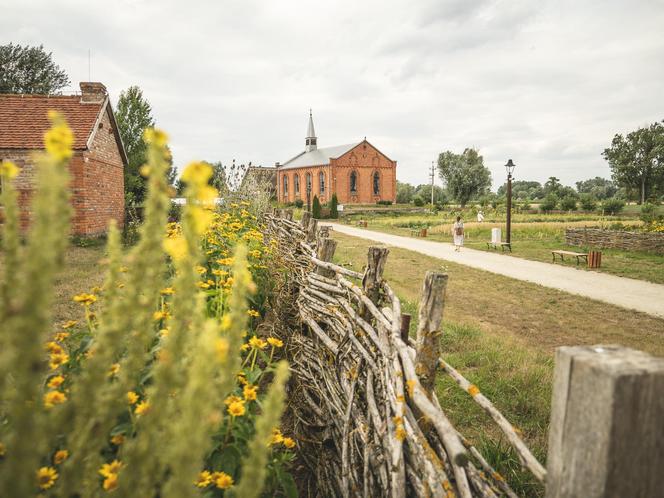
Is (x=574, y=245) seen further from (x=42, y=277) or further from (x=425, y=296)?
(x=42, y=277)

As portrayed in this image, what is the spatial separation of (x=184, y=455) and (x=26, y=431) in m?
0.30

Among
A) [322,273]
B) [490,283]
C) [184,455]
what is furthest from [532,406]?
[490,283]

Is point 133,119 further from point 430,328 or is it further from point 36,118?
point 430,328

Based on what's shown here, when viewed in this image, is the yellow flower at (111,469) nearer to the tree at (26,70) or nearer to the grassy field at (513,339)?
the grassy field at (513,339)

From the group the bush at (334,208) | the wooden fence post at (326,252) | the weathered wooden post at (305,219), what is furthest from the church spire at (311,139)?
the wooden fence post at (326,252)

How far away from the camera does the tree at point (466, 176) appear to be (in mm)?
55875

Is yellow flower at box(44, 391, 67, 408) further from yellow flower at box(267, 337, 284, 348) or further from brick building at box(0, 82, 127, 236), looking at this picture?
brick building at box(0, 82, 127, 236)

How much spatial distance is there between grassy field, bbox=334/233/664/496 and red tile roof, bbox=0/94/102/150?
39.1ft

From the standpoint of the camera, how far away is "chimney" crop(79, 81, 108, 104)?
52.2ft

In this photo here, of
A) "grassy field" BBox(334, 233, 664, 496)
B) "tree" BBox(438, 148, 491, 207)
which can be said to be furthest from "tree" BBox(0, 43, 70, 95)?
"tree" BBox(438, 148, 491, 207)

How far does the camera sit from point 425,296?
2330mm

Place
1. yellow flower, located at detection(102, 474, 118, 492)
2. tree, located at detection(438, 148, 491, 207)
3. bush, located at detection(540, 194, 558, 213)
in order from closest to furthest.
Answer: yellow flower, located at detection(102, 474, 118, 492), bush, located at detection(540, 194, 558, 213), tree, located at detection(438, 148, 491, 207)

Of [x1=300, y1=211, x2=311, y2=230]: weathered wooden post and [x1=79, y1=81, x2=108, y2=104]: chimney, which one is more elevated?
[x1=79, y1=81, x2=108, y2=104]: chimney

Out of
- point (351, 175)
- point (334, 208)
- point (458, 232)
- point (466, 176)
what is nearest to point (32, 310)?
point (458, 232)
